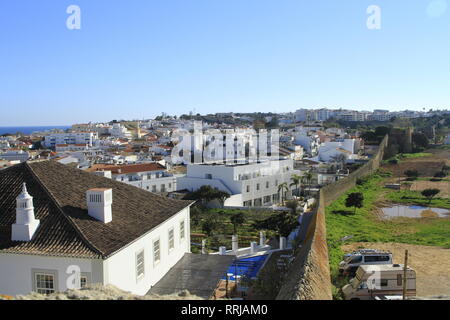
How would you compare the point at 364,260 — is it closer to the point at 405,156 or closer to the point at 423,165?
the point at 423,165

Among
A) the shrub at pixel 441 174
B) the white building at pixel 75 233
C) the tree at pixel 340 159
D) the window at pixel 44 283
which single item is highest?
the white building at pixel 75 233

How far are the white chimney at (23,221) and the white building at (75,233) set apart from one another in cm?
2

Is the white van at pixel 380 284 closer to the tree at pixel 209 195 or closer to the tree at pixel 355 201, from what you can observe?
the tree at pixel 355 201

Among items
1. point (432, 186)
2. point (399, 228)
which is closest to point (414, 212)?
point (399, 228)

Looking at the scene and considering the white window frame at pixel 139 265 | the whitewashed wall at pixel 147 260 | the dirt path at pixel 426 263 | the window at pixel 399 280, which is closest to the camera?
the whitewashed wall at pixel 147 260

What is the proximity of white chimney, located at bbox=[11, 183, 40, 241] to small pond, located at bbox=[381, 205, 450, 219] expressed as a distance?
2582cm

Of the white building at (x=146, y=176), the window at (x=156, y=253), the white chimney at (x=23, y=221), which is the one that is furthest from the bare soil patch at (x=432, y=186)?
the white chimney at (x=23, y=221)

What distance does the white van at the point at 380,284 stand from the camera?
13016mm

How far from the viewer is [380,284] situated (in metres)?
13.1

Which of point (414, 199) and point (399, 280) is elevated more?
point (399, 280)

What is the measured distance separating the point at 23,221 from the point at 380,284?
1073 cm
